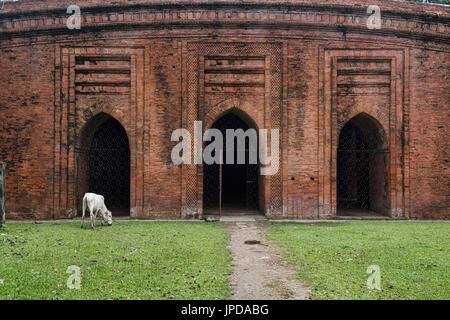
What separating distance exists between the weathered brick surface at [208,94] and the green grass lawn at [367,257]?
2.03 metres

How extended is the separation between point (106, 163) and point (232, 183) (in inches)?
245

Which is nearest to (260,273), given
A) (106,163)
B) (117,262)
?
(117,262)

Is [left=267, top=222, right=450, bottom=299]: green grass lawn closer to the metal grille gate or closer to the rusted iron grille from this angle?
the metal grille gate

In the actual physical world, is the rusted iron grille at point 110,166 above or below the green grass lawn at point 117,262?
above

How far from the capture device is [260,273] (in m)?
4.60

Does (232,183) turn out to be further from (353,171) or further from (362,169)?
(362,169)

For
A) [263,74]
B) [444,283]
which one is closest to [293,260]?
[444,283]

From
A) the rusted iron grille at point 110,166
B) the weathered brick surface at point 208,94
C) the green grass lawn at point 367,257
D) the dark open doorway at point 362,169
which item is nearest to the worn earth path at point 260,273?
the green grass lawn at point 367,257

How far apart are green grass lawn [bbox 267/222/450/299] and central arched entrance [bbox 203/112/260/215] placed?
2.64 meters

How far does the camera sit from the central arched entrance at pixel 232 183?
11.3 m

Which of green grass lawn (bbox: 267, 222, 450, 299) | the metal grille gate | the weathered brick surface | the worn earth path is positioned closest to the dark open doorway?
the metal grille gate

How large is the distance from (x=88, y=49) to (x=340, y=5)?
851 cm

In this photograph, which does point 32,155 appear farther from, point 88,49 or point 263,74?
point 263,74

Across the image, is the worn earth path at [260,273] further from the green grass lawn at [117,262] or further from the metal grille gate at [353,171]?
the metal grille gate at [353,171]
